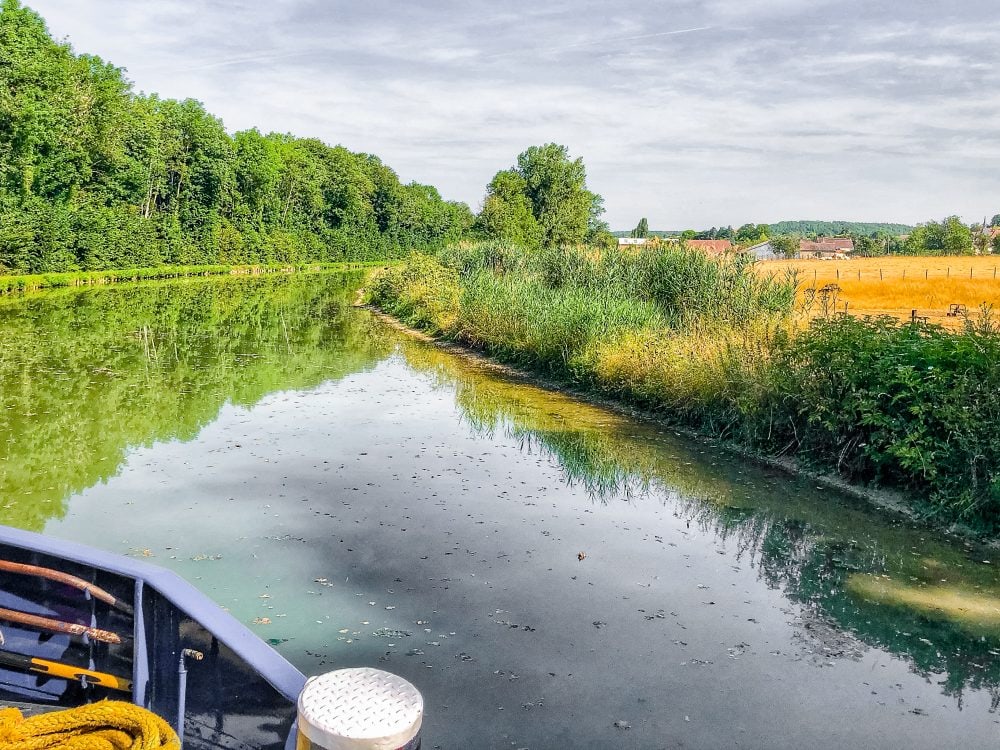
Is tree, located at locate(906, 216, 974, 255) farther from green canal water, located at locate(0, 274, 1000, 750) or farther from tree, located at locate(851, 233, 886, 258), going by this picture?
green canal water, located at locate(0, 274, 1000, 750)

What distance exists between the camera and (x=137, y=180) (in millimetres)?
53875

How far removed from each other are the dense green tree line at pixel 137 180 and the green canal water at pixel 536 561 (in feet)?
101

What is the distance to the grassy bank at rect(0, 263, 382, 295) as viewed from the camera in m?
36.3

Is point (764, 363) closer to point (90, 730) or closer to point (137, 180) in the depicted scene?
point (90, 730)

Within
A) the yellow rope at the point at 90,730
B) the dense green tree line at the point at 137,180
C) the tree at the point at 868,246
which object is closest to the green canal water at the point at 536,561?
the yellow rope at the point at 90,730

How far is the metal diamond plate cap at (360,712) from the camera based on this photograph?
7.97 feet

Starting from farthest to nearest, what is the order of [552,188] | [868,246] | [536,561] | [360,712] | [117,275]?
[868,246], [552,188], [117,275], [536,561], [360,712]

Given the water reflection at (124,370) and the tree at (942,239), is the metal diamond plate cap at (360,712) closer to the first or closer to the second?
the water reflection at (124,370)

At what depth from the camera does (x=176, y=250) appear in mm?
58531

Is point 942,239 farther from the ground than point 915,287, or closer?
farther from the ground

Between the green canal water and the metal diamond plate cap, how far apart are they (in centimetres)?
221

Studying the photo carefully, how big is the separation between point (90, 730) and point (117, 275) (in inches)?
1874

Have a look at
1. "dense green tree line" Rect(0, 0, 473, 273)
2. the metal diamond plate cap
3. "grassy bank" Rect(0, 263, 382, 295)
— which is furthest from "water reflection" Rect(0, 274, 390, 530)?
"dense green tree line" Rect(0, 0, 473, 273)

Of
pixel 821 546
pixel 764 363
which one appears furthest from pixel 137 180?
pixel 821 546
